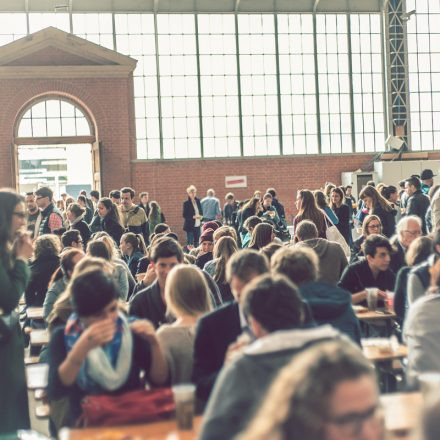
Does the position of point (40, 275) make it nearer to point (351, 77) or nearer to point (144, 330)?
point (144, 330)

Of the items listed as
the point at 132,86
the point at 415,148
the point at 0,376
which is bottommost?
the point at 0,376

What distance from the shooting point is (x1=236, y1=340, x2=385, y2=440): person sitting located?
198cm

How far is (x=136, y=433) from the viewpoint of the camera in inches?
161

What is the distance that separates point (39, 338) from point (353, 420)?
18.0 ft

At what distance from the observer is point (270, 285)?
3896mm

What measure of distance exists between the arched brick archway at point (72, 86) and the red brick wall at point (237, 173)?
107 centimetres

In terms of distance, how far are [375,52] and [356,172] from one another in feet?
12.6

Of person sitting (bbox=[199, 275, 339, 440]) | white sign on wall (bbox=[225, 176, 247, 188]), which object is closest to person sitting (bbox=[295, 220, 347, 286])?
person sitting (bbox=[199, 275, 339, 440])

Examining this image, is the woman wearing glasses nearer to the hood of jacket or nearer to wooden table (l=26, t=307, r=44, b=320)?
the hood of jacket

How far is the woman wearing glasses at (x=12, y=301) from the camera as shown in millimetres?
5680

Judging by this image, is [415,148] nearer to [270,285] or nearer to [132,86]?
[132,86]

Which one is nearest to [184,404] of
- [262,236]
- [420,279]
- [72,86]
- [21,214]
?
[21,214]

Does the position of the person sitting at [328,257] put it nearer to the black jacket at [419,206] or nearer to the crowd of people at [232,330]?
the crowd of people at [232,330]

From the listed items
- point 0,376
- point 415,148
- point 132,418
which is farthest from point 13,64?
point 132,418
